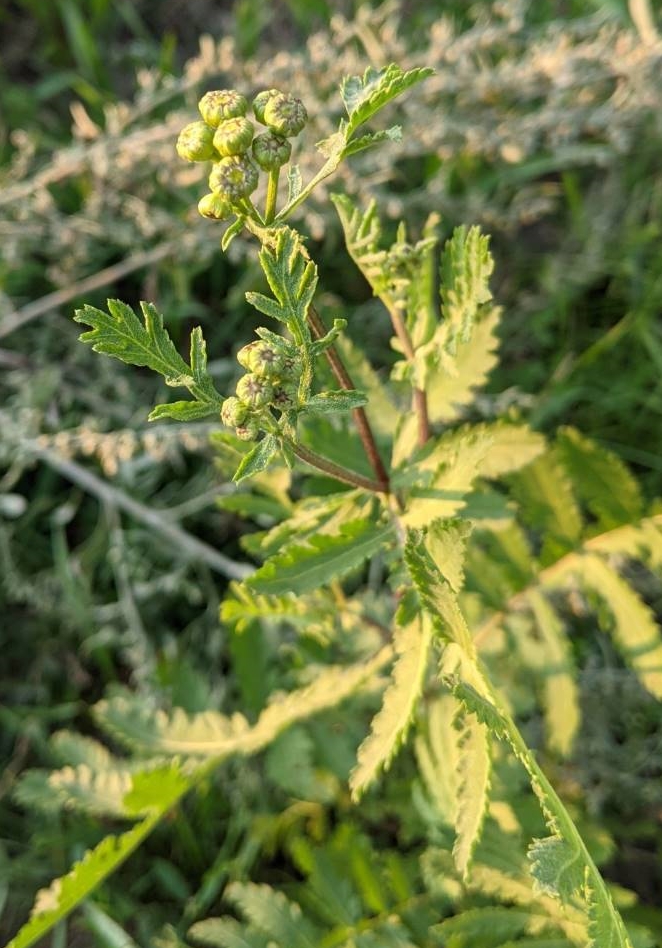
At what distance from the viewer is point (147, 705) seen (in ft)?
7.98

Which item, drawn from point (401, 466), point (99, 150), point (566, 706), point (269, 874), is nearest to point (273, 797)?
point (269, 874)

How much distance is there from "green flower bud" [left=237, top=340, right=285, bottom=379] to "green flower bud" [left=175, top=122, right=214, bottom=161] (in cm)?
29

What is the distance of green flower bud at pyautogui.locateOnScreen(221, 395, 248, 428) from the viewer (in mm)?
1159

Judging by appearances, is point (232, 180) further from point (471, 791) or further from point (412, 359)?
point (471, 791)

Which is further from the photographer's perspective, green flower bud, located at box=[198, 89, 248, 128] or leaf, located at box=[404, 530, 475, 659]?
leaf, located at box=[404, 530, 475, 659]

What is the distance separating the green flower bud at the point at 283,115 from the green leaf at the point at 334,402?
1.19 feet

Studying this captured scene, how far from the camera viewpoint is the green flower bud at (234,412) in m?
1.16

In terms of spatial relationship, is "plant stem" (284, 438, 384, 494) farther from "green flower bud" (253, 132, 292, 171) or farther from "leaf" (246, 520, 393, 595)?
"green flower bud" (253, 132, 292, 171)

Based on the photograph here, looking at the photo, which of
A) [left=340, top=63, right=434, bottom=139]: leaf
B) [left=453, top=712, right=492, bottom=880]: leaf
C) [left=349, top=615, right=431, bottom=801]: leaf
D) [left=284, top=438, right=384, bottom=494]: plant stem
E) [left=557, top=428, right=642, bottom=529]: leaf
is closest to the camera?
[left=340, top=63, right=434, bottom=139]: leaf

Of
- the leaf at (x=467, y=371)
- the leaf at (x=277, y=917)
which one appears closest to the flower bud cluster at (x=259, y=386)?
the leaf at (x=467, y=371)

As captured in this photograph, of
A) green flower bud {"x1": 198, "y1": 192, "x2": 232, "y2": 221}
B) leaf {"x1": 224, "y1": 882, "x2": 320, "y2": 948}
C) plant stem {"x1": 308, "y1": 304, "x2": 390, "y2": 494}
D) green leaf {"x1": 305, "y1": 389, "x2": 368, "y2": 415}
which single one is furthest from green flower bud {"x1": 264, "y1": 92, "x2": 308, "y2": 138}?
leaf {"x1": 224, "y1": 882, "x2": 320, "y2": 948}

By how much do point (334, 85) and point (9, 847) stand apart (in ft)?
8.85

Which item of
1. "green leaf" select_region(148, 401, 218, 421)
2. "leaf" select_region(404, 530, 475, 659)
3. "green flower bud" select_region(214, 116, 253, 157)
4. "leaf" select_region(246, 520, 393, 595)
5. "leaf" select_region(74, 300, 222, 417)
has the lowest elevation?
"leaf" select_region(404, 530, 475, 659)

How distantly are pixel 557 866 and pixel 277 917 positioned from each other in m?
1.07
